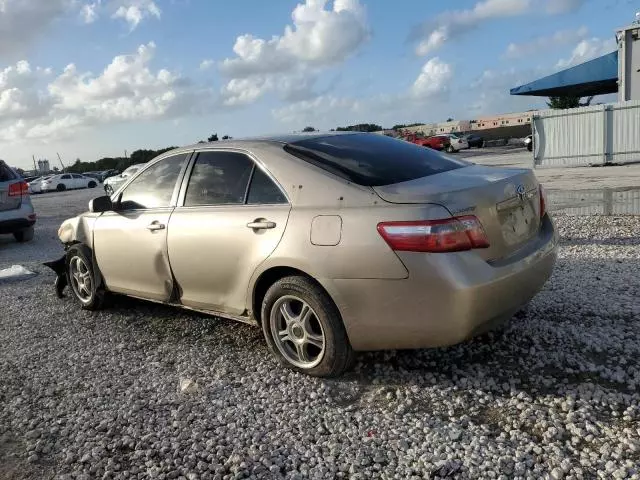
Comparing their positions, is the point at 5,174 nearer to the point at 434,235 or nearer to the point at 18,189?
the point at 18,189

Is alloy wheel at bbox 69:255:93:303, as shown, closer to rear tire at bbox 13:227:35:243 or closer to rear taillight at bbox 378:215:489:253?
rear taillight at bbox 378:215:489:253

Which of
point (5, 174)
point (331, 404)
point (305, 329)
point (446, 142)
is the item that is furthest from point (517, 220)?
point (446, 142)

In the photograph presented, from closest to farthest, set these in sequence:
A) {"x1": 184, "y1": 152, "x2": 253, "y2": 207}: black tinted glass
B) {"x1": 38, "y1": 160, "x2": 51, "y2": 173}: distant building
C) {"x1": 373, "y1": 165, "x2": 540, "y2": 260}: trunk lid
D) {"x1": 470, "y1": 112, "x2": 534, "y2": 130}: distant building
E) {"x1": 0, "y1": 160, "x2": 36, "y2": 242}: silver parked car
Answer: {"x1": 373, "y1": 165, "x2": 540, "y2": 260}: trunk lid
{"x1": 184, "y1": 152, "x2": 253, "y2": 207}: black tinted glass
{"x1": 0, "y1": 160, "x2": 36, "y2": 242}: silver parked car
{"x1": 470, "y1": 112, "x2": 534, "y2": 130}: distant building
{"x1": 38, "y1": 160, "x2": 51, "y2": 173}: distant building

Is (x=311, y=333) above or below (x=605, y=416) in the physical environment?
above

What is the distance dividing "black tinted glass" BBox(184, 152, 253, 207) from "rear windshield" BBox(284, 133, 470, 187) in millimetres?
405

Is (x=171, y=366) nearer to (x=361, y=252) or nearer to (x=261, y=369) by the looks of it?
(x=261, y=369)

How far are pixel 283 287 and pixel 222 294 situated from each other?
69 centimetres

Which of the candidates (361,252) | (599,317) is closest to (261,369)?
(361,252)

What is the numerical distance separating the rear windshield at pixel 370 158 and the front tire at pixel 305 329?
0.75 metres

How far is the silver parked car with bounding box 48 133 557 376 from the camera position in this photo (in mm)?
3094

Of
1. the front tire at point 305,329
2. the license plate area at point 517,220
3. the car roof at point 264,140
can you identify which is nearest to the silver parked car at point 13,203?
the car roof at point 264,140

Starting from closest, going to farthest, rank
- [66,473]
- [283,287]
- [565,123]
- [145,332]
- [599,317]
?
[66,473] < [283,287] < [599,317] < [145,332] < [565,123]

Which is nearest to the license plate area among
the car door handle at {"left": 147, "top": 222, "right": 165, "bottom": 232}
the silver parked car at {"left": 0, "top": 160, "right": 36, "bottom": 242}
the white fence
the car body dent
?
the car door handle at {"left": 147, "top": 222, "right": 165, "bottom": 232}

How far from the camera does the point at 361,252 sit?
3.20 meters
